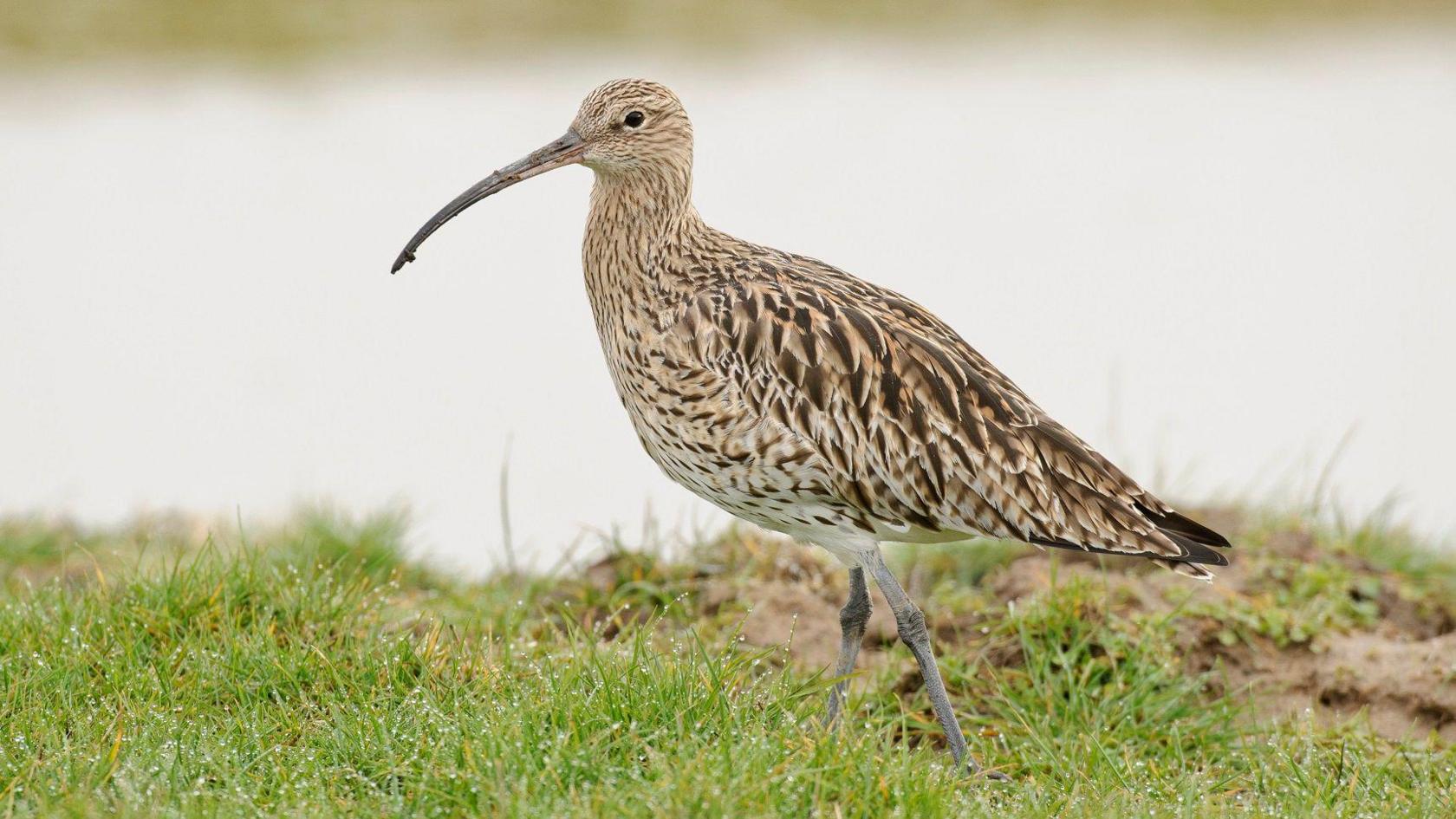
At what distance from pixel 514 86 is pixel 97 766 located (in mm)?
14415

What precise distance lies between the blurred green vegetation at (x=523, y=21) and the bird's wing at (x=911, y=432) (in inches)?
542

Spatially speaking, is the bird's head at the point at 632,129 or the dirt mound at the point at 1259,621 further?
the dirt mound at the point at 1259,621

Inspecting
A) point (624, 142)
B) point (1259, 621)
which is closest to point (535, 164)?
point (624, 142)

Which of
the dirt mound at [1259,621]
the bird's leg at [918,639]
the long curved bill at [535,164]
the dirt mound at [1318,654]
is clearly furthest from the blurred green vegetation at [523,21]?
the bird's leg at [918,639]

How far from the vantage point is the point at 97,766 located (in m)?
4.49

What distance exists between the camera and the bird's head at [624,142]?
5883mm

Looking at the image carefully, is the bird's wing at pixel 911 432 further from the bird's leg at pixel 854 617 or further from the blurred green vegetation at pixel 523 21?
the blurred green vegetation at pixel 523 21

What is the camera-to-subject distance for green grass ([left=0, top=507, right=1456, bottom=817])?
438 cm

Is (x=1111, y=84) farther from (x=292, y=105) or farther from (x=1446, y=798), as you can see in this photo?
(x=1446, y=798)

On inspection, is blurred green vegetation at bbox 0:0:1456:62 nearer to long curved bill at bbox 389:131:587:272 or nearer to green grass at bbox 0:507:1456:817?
green grass at bbox 0:507:1456:817

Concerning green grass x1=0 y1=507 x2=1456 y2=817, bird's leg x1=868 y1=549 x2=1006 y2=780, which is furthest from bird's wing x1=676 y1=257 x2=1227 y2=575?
green grass x1=0 y1=507 x2=1456 y2=817

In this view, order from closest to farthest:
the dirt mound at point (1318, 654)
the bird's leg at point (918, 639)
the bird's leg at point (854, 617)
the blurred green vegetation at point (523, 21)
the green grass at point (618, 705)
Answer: the green grass at point (618, 705)
the bird's leg at point (918, 639)
the bird's leg at point (854, 617)
the dirt mound at point (1318, 654)
the blurred green vegetation at point (523, 21)

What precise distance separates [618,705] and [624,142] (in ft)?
7.01

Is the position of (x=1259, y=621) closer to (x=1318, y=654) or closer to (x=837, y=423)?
(x=1318, y=654)
